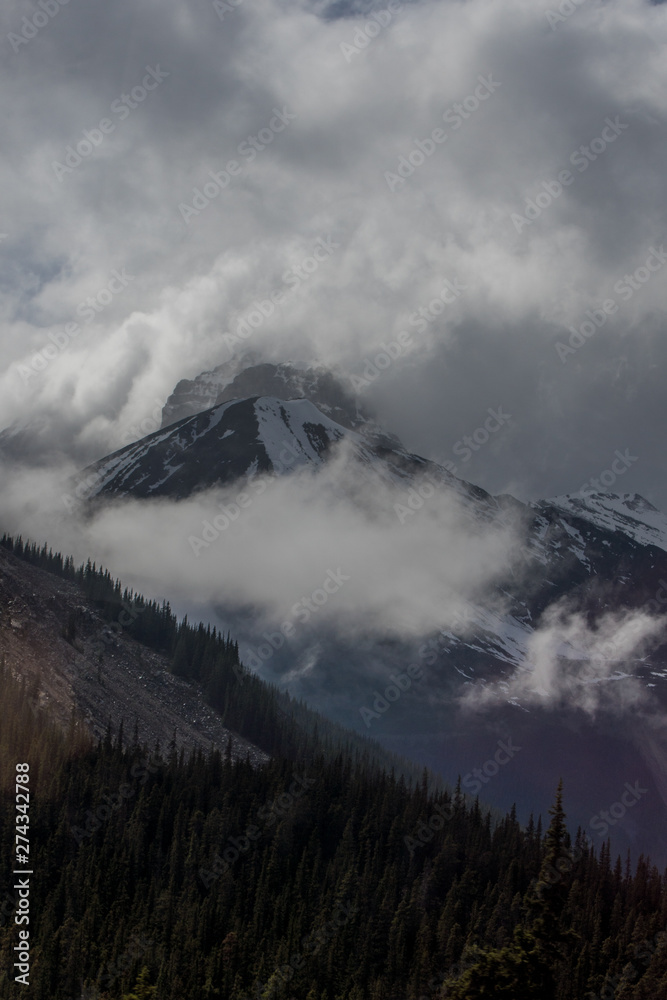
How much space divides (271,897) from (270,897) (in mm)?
557

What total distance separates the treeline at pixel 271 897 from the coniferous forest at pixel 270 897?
0.38 metres

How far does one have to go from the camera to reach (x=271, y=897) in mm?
163875

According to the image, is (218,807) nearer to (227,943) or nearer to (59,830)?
(59,830)

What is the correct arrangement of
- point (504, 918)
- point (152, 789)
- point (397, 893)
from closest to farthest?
point (504, 918), point (397, 893), point (152, 789)

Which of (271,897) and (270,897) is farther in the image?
(271,897)

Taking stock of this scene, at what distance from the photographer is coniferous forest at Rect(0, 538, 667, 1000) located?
132750 millimetres

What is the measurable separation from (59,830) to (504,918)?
7848 cm

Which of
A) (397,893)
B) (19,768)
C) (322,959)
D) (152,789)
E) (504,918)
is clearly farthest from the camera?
(152,789)

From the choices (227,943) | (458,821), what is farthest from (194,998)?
(458,821)

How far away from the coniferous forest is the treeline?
379 millimetres

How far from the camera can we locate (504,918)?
153500 mm

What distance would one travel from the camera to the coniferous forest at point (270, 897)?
132750mm

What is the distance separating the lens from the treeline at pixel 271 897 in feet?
436

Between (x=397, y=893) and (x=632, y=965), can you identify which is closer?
(x=632, y=965)
